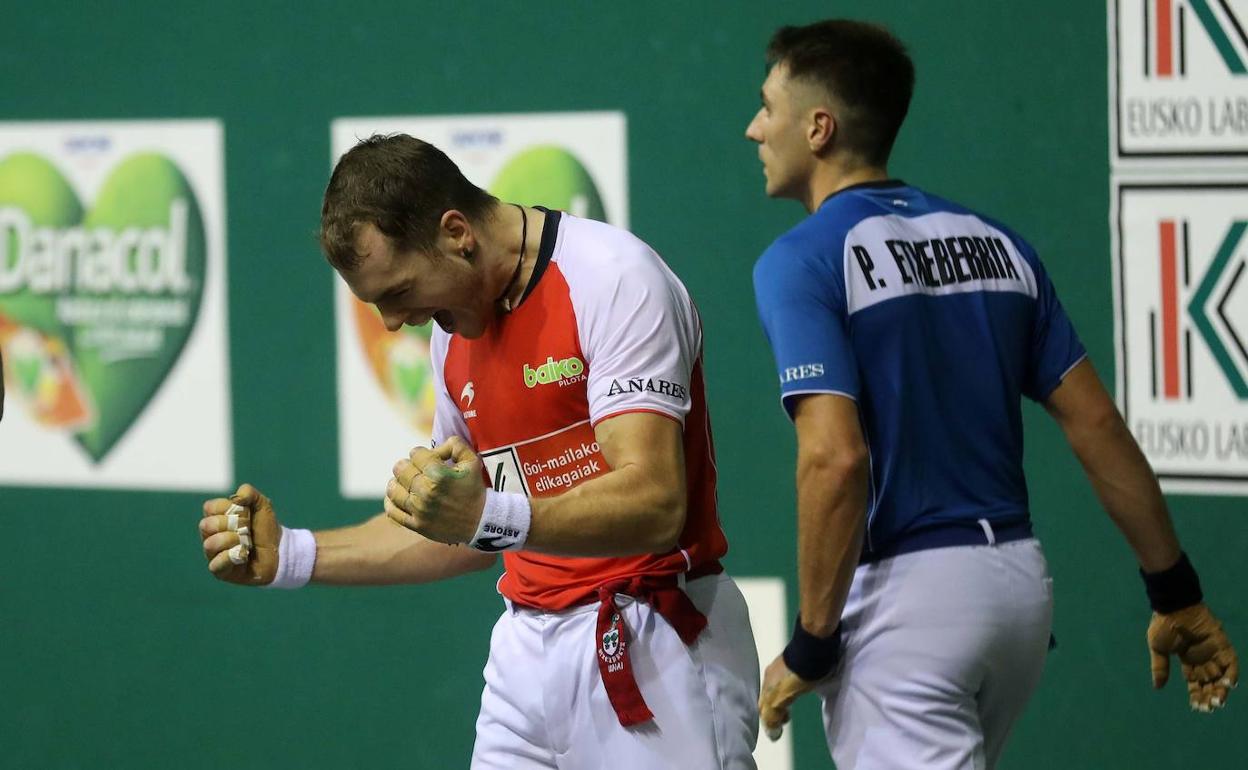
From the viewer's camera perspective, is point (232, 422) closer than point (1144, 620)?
No

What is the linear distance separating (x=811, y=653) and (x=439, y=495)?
0.71m

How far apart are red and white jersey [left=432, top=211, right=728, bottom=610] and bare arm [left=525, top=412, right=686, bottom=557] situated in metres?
0.03

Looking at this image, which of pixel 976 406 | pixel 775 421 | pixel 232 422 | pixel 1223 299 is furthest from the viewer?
pixel 232 422

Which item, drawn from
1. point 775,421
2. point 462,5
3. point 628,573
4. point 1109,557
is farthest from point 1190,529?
point 462,5

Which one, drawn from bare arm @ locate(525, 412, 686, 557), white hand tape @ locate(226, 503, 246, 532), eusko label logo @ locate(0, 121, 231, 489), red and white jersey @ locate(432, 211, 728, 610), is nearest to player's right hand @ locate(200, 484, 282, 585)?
white hand tape @ locate(226, 503, 246, 532)

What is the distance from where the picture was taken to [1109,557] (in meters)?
3.49

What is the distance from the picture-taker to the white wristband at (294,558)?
256 centimetres

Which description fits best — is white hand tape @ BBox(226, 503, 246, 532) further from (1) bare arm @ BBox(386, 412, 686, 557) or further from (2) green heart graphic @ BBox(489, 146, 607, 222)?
(2) green heart graphic @ BBox(489, 146, 607, 222)

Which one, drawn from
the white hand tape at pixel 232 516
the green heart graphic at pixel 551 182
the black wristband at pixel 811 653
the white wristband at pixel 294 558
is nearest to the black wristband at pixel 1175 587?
the black wristband at pixel 811 653

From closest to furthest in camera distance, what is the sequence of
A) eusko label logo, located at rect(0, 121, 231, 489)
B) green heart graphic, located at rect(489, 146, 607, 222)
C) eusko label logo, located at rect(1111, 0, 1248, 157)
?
eusko label logo, located at rect(1111, 0, 1248, 157) → green heart graphic, located at rect(489, 146, 607, 222) → eusko label logo, located at rect(0, 121, 231, 489)

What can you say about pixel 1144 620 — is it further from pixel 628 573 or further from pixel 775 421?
Answer: pixel 628 573

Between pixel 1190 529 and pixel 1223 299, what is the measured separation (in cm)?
45

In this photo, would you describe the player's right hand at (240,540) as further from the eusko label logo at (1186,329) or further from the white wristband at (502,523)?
the eusko label logo at (1186,329)

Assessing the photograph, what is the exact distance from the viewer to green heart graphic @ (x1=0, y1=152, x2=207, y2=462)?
4.11 meters
